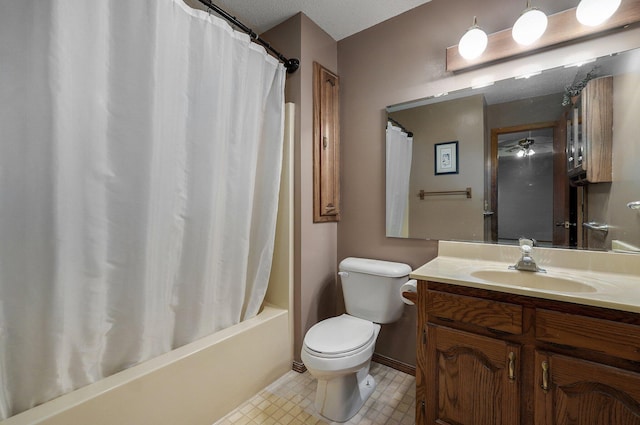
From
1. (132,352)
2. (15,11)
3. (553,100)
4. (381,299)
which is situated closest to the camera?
(15,11)

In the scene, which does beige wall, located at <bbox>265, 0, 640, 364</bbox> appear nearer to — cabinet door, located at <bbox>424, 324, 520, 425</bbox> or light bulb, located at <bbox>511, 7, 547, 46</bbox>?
light bulb, located at <bbox>511, 7, 547, 46</bbox>

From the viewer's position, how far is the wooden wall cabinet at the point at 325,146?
1.89 m

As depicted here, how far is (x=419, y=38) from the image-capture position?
1704mm

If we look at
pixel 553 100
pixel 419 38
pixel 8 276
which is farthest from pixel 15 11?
pixel 553 100

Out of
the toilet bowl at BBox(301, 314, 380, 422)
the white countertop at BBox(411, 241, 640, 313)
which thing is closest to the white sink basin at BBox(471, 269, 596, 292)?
the white countertop at BBox(411, 241, 640, 313)

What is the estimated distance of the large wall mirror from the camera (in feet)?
3.92

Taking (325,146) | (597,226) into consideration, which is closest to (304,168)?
(325,146)

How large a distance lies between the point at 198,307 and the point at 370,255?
3.72 ft

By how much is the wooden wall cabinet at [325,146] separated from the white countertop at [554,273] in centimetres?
82

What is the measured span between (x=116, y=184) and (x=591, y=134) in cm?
209

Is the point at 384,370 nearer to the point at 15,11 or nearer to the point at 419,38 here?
the point at 419,38

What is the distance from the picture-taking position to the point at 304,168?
1.83 m

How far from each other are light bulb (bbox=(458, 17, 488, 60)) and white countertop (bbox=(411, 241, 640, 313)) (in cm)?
103

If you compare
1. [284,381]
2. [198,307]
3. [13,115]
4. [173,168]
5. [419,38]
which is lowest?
[284,381]
